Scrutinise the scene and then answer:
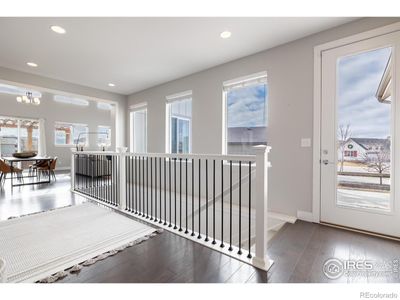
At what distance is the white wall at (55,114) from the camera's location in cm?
705

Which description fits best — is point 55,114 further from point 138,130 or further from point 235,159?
point 235,159

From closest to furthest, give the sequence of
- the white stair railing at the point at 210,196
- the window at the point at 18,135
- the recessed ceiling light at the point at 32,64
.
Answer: the white stair railing at the point at 210,196 → the recessed ceiling light at the point at 32,64 → the window at the point at 18,135

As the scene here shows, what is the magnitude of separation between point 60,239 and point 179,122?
330 cm

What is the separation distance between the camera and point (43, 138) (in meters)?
7.71

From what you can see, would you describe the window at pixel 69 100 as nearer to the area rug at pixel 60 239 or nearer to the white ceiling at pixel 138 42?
the white ceiling at pixel 138 42

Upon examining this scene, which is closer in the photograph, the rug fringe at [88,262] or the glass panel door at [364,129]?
the rug fringe at [88,262]

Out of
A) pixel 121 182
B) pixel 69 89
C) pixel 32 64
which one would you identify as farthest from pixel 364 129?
pixel 69 89

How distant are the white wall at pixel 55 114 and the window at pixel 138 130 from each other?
2.28 m

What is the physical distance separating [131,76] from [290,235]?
4.31 meters

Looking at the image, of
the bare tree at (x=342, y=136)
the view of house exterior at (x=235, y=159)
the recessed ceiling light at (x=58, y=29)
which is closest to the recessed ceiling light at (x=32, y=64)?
the view of house exterior at (x=235, y=159)

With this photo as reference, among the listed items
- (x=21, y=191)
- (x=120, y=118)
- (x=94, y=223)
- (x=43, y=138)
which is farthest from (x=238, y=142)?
(x=43, y=138)

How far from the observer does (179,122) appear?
479 centimetres
